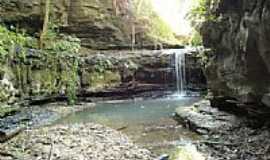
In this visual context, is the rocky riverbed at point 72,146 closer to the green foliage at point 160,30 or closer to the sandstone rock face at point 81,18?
the sandstone rock face at point 81,18

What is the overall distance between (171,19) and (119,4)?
558 centimetres

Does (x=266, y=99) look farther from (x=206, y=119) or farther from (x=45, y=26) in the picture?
(x=45, y=26)

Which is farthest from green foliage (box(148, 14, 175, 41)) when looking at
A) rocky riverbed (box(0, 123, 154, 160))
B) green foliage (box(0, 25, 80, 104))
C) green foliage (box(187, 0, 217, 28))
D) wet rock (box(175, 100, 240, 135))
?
rocky riverbed (box(0, 123, 154, 160))

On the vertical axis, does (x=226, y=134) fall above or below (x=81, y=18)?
below

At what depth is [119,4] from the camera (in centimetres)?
2214

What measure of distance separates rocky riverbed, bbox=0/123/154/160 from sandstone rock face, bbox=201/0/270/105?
2.44 m

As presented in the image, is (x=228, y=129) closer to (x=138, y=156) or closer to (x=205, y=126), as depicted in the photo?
(x=205, y=126)

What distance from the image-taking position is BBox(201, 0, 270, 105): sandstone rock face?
6766 millimetres

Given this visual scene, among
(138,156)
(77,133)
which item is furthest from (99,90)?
(138,156)

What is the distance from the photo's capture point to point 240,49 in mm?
8094

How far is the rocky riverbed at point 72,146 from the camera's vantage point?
22.3 feet

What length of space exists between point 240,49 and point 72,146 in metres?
3.71

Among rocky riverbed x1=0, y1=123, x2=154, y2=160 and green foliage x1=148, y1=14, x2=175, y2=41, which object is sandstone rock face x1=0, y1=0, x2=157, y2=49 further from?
rocky riverbed x1=0, y1=123, x2=154, y2=160

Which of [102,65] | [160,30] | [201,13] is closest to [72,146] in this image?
[201,13]
